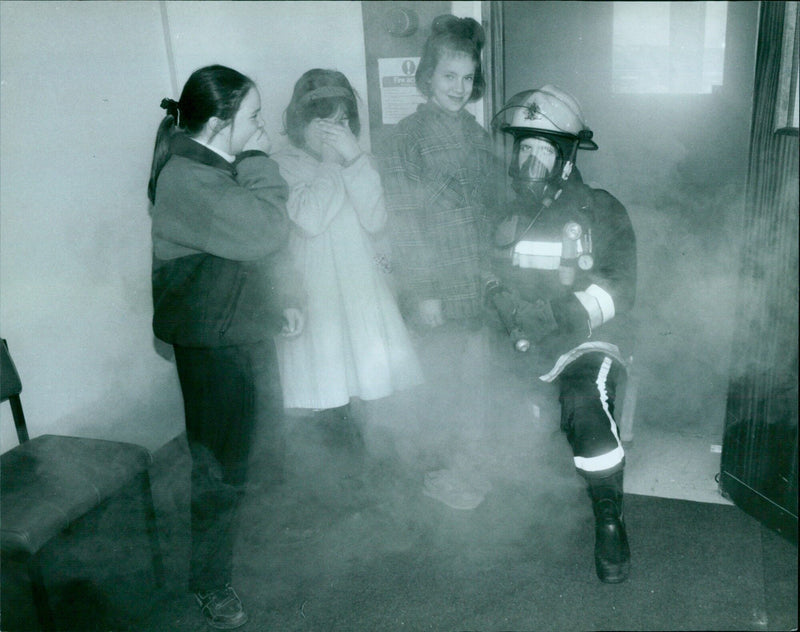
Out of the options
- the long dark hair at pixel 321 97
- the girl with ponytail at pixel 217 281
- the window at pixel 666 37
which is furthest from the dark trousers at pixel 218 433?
the window at pixel 666 37

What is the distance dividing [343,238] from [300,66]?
3.15ft

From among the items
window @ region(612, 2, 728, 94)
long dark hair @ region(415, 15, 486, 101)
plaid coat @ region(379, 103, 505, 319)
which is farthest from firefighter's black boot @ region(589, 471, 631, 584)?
long dark hair @ region(415, 15, 486, 101)

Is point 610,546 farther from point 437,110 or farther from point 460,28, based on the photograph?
point 460,28

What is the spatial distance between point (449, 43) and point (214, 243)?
1092mm

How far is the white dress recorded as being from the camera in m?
2.29

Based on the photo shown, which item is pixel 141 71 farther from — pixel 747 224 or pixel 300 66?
pixel 747 224

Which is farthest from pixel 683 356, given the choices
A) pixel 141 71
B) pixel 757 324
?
pixel 141 71

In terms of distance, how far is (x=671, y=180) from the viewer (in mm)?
2734

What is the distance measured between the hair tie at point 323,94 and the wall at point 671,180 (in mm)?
818

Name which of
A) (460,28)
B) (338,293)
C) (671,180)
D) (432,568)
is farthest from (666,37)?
(432,568)

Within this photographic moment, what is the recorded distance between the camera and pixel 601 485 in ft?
7.06

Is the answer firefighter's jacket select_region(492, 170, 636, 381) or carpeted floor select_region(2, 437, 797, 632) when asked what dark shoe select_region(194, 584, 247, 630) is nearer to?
carpeted floor select_region(2, 437, 797, 632)

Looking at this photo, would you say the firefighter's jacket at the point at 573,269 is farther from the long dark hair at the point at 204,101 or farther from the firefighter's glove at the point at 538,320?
the long dark hair at the point at 204,101

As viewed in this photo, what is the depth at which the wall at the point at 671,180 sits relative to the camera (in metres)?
2.61
